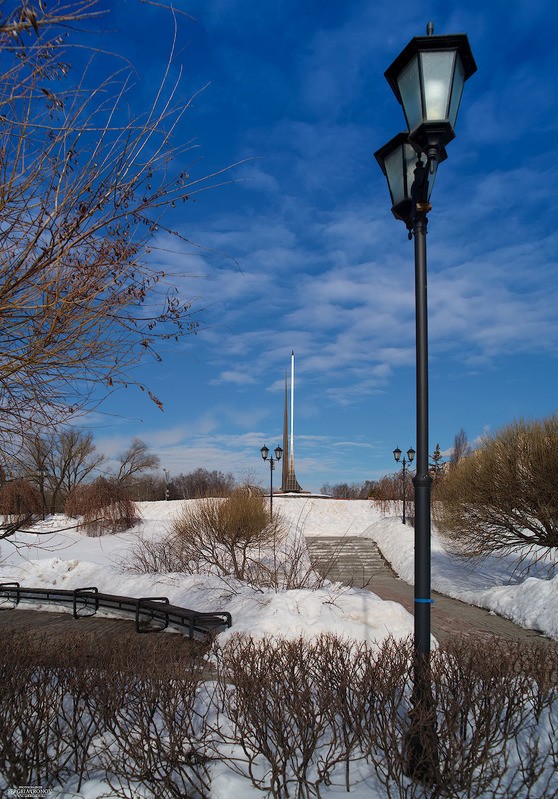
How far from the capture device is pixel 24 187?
9.32 feet

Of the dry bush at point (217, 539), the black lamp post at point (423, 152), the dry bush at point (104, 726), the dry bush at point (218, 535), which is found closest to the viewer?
the dry bush at point (104, 726)

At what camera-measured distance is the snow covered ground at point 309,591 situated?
7.70 m

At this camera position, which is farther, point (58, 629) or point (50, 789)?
point (58, 629)

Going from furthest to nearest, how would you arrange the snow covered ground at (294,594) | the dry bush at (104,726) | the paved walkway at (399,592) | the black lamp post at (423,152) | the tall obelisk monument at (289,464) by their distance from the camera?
1. the tall obelisk monument at (289,464)
2. the paved walkway at (399,592)
3. the snow covered ground at (294,594)
4. the black lamp post at (423,152)
5. the dry bush at (104,726)

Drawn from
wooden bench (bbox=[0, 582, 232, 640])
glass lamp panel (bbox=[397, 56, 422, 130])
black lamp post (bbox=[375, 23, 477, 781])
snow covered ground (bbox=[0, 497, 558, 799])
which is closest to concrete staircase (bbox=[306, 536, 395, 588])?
snow covered ground (bbox=[0, 497, 558, 799])

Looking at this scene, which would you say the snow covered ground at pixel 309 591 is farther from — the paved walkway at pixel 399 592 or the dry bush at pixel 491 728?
the dry bush at pixel 491 728

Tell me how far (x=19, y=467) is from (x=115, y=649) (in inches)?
59.0

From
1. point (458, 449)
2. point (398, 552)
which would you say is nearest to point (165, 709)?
point (398, 552)

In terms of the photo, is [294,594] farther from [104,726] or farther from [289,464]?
[289,464]

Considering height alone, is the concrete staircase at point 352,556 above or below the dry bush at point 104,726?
below

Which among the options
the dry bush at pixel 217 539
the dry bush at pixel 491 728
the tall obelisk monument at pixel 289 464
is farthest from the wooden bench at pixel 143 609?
the tall obelisk monument at pixel 289 464

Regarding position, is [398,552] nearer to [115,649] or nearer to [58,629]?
[58,629]

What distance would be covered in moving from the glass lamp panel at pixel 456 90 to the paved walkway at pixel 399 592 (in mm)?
4060

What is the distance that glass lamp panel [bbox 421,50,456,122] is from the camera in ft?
10.2
